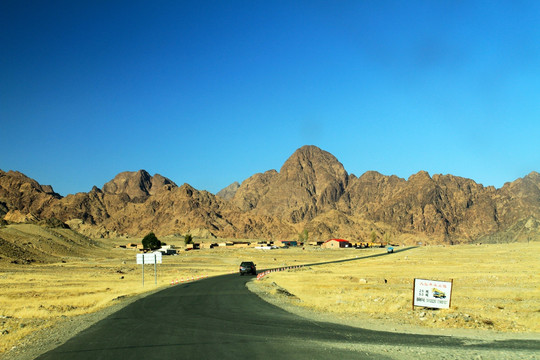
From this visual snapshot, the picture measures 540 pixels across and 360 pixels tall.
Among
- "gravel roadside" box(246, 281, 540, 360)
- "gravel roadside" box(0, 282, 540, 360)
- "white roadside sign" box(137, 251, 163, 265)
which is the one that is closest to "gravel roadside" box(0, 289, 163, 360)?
"gravel roadside" box(0, 282, 540, 360)

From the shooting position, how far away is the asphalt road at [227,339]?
44.1 ft

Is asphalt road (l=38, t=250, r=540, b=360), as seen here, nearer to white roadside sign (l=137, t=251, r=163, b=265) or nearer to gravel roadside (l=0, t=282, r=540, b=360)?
gravel roadside (l=0, t=282, r=540, b=360)

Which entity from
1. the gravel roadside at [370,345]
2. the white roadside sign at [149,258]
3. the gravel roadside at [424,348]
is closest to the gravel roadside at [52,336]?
the gravel roadside at [370,345]

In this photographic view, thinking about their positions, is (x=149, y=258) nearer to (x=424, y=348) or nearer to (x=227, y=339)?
(x=227, y=339)

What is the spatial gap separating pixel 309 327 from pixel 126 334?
7.08m

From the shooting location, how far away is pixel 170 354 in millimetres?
13219

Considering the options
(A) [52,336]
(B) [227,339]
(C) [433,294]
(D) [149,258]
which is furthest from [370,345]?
(D) [149,258]

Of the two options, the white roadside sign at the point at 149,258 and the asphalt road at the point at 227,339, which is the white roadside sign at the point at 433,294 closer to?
the asphalt road at the point at 227,339

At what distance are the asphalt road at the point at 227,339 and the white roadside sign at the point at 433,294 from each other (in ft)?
16.9

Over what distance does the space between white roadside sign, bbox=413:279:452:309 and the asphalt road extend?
5.14 m

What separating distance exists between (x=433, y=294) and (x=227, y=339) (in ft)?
36.5

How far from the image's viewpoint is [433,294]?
21969mm

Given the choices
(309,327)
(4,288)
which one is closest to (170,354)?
(309,327)

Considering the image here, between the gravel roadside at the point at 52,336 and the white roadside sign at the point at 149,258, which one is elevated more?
the white roadside sign at the point at 149,258
